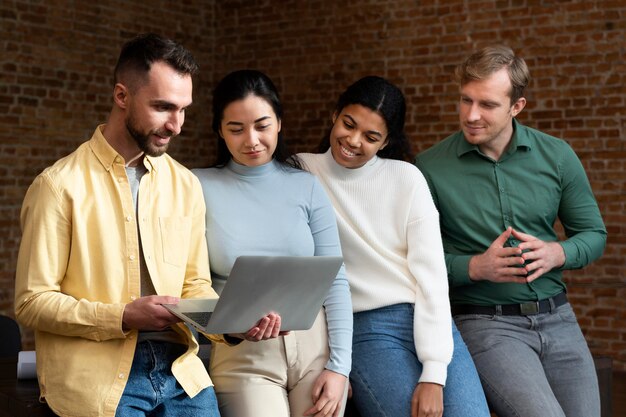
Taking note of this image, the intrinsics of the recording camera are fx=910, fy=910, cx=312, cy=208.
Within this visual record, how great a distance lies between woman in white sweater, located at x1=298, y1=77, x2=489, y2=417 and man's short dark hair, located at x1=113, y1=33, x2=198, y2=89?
711mm

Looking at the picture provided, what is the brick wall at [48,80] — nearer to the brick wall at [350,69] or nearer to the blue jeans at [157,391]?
the brick wall at [350,69]

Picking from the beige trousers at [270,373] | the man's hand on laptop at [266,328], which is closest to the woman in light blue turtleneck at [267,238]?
the beige trousers at [270,373]

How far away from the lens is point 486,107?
3.14 meters

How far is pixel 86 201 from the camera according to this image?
2.26 m

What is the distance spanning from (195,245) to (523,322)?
47.9 inches

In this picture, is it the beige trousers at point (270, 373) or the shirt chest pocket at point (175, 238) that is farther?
the beige trousers at point (270, 373)

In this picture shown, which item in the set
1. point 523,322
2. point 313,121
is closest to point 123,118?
point 523,322

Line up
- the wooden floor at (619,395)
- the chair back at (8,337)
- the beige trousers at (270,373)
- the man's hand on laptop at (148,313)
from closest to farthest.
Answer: the man's hand on laptop at (148,313) < the beige trousers at (270,373) < the chair back at (8,337) < the wooden floor at (619,395)

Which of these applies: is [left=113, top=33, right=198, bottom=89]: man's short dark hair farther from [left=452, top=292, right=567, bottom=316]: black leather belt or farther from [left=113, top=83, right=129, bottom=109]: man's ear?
[left=452, top=292, right=567, bottom=316]: black leather belt

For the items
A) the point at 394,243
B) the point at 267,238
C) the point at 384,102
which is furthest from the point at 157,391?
the point at 384,102

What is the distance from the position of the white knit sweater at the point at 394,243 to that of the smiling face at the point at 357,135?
2.3 inches

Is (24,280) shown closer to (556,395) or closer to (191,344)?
(191,344)

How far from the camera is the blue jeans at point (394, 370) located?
2.72 meters

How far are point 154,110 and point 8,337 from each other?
56.1 inches
